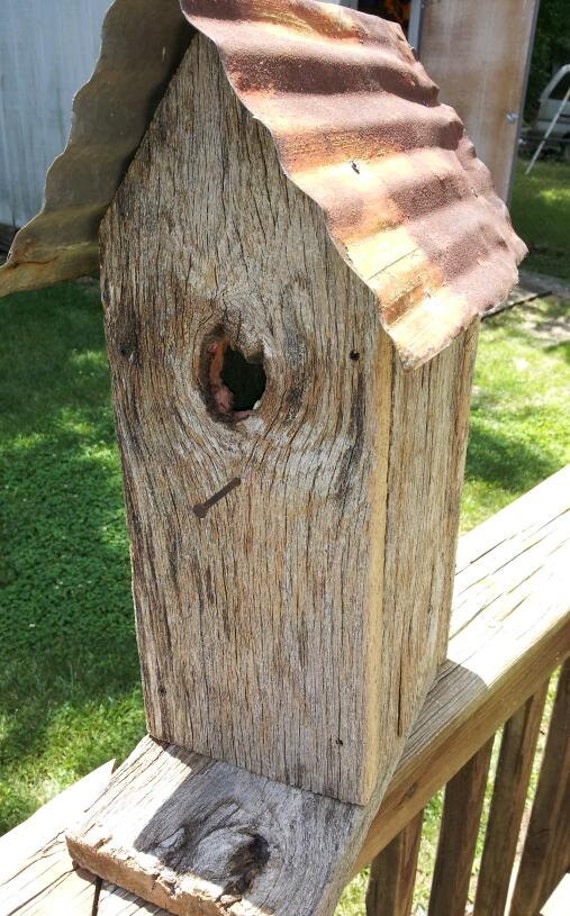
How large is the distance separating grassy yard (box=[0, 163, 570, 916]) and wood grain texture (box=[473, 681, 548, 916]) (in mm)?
793

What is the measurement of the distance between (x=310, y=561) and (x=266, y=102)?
21.0 inches

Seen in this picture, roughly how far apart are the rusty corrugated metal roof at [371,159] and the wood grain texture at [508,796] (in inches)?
38.2

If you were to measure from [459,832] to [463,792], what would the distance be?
0.09 meters

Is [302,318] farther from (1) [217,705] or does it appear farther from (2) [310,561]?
(1) [217,705]

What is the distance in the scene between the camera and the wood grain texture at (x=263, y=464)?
0.95 metres

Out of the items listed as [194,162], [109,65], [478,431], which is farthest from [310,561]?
[478,431]

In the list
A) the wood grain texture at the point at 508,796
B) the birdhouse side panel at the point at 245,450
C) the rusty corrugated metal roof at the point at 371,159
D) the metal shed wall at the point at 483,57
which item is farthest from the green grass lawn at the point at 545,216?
the birdhouse side panel at the point at 245,450

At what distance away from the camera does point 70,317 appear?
23.0 ft

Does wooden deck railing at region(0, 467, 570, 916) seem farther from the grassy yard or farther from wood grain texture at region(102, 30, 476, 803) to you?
the grassy yard

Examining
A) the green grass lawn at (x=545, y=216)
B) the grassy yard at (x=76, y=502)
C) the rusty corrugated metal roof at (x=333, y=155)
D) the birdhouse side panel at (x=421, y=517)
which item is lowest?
the green grass lawn at (x=545, y=216)

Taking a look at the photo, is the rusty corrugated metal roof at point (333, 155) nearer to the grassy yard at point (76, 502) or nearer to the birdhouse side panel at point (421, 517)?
the birdhouse side panel at point (421, 517)

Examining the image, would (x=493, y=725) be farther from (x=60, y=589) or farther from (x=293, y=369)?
(x=60, y=589)

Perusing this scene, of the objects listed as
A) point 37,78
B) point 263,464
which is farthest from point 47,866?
point 37,78

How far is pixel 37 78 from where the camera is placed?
7.47 metres
